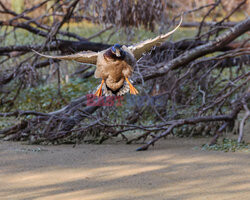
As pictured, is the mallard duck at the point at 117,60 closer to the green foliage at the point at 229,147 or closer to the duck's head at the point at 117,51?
the duck's head at the point at 117,51

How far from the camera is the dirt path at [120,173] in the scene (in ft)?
12.4

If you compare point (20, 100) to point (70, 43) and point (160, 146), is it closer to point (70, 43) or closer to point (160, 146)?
point (70, 43)

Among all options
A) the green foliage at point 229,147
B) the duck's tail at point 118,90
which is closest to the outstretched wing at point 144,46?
the duck's tail at point 118,90

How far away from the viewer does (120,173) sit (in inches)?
176

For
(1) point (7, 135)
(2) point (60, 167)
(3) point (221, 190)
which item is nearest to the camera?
(3) point (221, 190)

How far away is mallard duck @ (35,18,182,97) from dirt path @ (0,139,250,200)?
5.67 ft

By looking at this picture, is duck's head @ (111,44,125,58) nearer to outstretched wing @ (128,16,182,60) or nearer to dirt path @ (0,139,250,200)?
outstretched wing @ (128,16,182,60)

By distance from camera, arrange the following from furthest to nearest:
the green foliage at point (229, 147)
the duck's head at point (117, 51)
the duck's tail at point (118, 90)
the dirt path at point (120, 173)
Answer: the green foliage at point (229, 147) → the dirt path at point (120, 173) → the duck's tail at point (118, 90) → the duck's head at point (117, 51)

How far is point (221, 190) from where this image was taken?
3865 mm

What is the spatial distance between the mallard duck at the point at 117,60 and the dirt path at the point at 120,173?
1.73 metres

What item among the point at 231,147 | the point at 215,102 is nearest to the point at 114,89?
the point at 231,147

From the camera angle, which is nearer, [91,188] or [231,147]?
[91,188]

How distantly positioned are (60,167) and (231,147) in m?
2.27

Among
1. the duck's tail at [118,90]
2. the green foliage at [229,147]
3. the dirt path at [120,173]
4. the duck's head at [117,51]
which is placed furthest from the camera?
the green foliage at [229,147]
